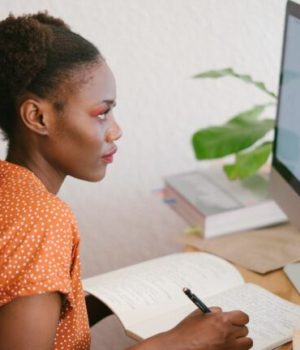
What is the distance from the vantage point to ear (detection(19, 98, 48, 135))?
1.12 meters

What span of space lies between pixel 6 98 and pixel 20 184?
0.15 meters

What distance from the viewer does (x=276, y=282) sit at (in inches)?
54.1

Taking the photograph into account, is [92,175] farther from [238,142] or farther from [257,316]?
[238,142]

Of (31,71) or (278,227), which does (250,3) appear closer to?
(278,227)

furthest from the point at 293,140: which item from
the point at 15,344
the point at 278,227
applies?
the point at 15,344

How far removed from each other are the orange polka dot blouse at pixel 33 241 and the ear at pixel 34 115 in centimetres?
8

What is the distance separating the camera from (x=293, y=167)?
1412 mm

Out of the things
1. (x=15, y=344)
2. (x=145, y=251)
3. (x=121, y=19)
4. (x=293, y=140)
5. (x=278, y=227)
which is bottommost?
(x=145, y=251)

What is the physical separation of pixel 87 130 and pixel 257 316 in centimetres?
40

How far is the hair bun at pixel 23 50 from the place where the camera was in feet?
3.66

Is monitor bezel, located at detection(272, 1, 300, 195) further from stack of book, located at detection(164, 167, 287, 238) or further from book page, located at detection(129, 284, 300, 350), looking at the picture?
book page, located at detection(129, 284, 300, 350)

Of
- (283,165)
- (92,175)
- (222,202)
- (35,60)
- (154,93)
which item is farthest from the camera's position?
(154,93)

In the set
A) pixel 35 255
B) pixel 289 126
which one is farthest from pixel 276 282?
pixel 35 255

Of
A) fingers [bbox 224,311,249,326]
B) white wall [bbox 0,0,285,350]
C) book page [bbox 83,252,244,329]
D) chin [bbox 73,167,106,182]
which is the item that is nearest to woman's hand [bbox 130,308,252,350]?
fingers [bbox 224,311,249,326]
